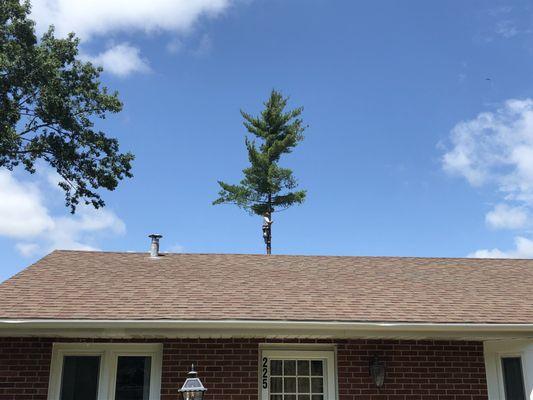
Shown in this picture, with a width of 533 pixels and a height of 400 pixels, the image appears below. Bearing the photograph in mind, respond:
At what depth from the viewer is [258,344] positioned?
7316 millimetres

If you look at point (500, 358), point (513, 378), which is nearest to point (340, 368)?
point (500, 358)

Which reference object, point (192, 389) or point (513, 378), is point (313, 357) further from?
point (513, 378)

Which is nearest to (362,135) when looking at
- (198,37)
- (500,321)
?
(198,37)

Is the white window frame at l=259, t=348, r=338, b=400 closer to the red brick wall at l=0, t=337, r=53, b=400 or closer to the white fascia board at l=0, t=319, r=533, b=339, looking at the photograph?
the white fascia board at l=0, t=319, r=533, b=339

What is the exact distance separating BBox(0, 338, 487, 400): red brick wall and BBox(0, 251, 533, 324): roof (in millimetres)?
512

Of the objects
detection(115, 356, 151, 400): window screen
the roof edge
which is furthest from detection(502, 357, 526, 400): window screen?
detection(115, 356, 151, 400): window screen

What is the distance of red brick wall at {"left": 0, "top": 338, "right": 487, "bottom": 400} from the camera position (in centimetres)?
704

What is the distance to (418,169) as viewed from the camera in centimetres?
1647

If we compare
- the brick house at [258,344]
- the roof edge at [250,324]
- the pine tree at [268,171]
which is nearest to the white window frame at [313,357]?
the brick house at [258,344]

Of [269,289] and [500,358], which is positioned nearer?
[500,358]

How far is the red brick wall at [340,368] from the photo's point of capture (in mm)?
7039

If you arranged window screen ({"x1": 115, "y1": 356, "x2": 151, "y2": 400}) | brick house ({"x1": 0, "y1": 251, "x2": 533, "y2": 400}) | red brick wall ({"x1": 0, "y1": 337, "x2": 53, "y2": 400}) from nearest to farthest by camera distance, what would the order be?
brick house ({"x1": 0, "y1": 251, "x2": 533, "y2": 400}) → red brick wall ({"x1": 0, "y1": 337, "x2": 53, "y2": 400}) → window screen ({"x1": 115, "y1": 356, "x2": 151, "y2": 400})

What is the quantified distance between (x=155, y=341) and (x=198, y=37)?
28.6ft

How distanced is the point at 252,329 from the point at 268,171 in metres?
21.3
